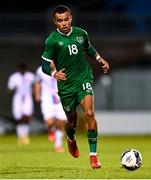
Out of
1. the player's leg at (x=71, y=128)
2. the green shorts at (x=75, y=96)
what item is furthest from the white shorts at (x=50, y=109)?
the green shorts at (x=75, y=96)

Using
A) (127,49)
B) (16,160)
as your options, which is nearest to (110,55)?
(127,49)

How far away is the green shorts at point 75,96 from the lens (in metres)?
13.6

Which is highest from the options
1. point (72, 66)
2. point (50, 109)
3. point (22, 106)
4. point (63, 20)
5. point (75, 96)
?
point (63, 20)

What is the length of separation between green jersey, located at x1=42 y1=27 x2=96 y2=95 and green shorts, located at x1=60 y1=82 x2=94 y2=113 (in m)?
0.05

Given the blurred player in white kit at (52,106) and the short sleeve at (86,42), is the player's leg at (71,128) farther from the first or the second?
the blurred player in white kit at (52,106)

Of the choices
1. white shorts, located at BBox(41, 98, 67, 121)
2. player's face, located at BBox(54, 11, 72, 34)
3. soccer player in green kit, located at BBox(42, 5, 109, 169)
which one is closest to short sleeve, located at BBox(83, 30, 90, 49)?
soccer player in green kit, located at BBox(42, 5, 109, 169)

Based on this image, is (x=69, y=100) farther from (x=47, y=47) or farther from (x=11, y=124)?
(x=11, y=124)

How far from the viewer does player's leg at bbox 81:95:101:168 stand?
1341 centimetres

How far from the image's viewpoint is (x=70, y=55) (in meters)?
13.6

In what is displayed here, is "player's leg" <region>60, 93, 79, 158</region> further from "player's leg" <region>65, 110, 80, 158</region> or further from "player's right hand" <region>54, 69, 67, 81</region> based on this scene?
"player's right hand" <region>54, 69, 67, 81</region>

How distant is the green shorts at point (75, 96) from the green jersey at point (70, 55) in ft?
0.17

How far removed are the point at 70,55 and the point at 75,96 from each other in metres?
0.65

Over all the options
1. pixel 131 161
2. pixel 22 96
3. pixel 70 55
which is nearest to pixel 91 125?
pixel 131 161

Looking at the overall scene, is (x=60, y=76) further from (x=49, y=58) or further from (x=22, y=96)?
(x=22, y=96)
